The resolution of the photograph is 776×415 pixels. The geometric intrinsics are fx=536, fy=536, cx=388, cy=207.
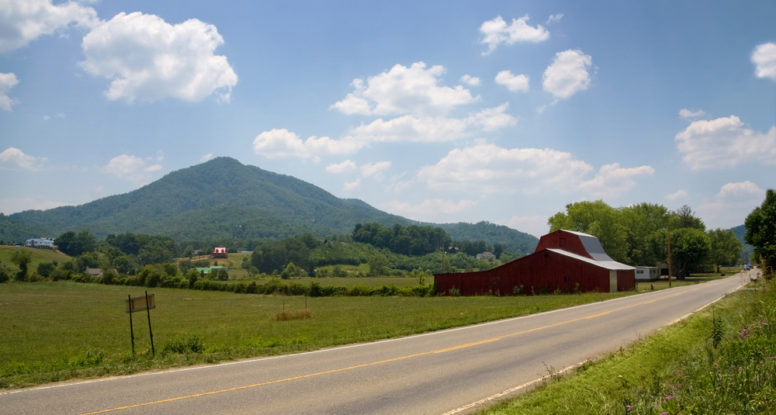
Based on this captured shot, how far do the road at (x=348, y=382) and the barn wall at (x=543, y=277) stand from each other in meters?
37.0

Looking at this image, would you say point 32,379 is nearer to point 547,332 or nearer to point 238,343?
point 238,343

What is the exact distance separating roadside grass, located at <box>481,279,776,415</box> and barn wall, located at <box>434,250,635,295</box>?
41.1 metres

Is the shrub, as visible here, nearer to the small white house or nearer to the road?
the road

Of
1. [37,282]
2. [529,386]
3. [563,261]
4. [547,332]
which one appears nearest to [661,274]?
[563,261]

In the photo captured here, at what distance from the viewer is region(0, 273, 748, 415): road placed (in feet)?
31.2

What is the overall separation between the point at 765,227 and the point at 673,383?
209 feet

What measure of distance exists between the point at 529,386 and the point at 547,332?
9.69 metres

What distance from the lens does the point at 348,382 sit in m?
11.5

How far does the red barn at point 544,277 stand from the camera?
5300 cm

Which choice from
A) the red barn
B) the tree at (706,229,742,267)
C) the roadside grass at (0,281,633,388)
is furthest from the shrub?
the tree at (706,229,742,267)

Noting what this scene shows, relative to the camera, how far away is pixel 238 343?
20266 mm

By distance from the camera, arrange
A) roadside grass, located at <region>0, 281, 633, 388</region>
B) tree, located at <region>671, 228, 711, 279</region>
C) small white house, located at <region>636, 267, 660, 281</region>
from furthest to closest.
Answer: tree, located at <region>671, 228, 711, 279</region> → small white house, located at <region>636, 267, 660, 281</region> → roadside grass, located at <region>0, 281, 633, 388</region>

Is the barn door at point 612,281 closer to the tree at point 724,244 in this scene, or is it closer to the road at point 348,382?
the road at point 348,382

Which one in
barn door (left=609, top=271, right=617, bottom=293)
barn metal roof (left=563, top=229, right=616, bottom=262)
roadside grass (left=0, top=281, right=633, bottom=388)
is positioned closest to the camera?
roadside grass (left=0, top=281, right=633, bottom=388)
